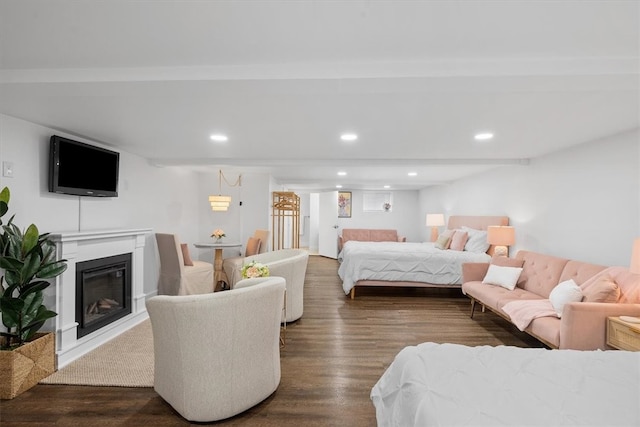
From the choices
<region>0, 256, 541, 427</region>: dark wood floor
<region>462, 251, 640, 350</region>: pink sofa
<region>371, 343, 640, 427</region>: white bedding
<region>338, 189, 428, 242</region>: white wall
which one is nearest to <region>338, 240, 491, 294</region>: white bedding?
<region>0, 256, 541, 427</region>: dark wood floor

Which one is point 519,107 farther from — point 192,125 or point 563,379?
point 192,125

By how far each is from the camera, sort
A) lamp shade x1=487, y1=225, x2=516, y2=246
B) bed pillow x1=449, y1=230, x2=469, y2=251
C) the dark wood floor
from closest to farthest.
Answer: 1. the dark wood floor
2. lamp shade x1=487, y1=225, x2=516, y2=246
3. bed pillow x1=449, y1=230, x2=469, y2=251

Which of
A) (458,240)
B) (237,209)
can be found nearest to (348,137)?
(458,240)

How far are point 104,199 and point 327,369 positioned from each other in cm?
316

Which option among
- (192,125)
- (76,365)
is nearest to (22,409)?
(76,365)

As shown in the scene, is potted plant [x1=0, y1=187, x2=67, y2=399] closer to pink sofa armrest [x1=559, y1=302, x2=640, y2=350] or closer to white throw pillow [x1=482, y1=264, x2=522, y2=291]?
pink sofa armrest [x1=559, y1=302, x2=640, y2=350]

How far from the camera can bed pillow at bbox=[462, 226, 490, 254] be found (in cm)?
514

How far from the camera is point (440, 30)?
1447 mm

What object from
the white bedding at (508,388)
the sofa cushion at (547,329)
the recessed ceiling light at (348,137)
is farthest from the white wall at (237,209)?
the white bedding at (508,388)

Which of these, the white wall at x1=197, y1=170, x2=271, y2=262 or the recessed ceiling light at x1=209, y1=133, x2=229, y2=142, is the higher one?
the recessed ceiling light at x1=209, y1=133, x2=229, y2=142

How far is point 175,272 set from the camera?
4289 mm

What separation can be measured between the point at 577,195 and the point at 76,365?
211 inches

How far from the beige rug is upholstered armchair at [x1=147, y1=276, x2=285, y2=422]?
24.3 inches

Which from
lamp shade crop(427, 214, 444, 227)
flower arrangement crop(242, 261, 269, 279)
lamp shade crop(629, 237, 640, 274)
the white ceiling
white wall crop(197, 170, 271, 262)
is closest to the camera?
the white ceiling
